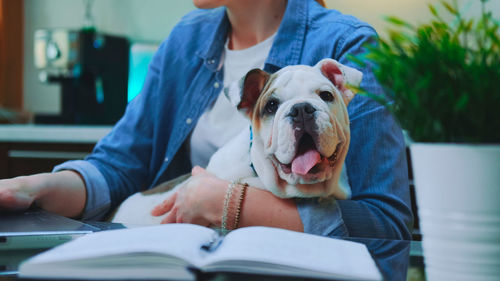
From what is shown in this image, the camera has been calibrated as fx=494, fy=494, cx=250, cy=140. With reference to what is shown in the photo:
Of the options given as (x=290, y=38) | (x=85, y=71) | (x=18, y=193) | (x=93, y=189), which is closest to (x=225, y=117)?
(x=290, y=38)

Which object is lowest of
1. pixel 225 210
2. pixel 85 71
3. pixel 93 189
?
pixel 85 71

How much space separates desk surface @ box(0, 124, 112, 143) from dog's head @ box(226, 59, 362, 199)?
147cm

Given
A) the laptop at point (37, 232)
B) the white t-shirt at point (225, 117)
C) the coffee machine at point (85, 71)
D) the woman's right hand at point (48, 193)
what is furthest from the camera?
the coffee machine at point (85, 71)

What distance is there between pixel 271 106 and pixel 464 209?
395 millimetres

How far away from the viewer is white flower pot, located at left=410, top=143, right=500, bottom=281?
19.7 inches

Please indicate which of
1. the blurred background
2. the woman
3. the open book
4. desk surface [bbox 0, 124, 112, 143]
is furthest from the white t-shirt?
the blurred background

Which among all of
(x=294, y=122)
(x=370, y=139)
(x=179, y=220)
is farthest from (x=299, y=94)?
(x=179, y=220)

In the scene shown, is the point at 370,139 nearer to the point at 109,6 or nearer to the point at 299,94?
the point at 299,94

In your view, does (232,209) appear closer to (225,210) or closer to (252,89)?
(225,210)

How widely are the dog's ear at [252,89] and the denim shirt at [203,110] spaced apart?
136 mm

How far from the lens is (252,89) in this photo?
2.88 ft

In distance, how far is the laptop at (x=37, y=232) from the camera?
74 cm

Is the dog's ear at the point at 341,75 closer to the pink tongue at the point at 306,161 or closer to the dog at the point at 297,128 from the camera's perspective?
the dog at the point at 297,128

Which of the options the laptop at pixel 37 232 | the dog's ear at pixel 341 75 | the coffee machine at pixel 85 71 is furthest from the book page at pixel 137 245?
the coffee machine at pixel 85 71
